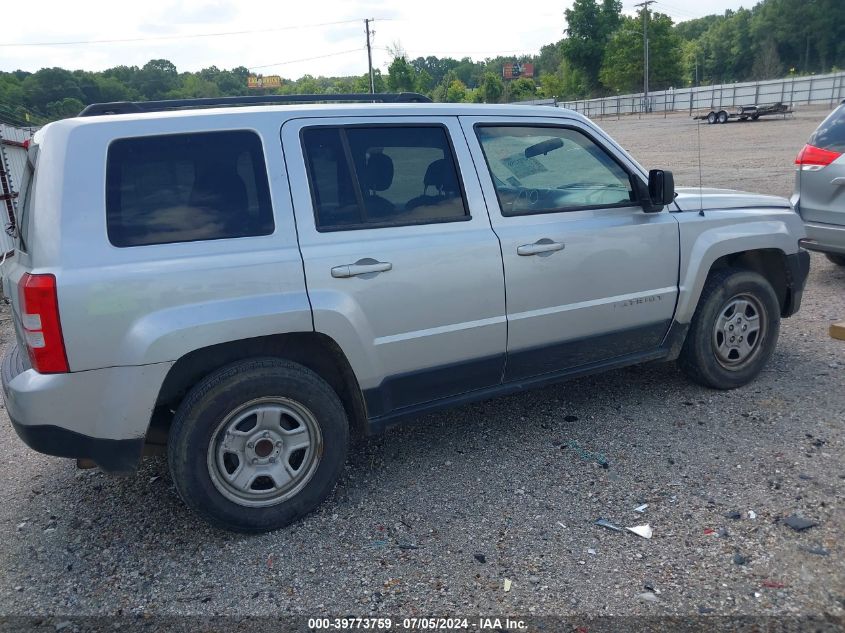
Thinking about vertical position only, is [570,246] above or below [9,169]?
below

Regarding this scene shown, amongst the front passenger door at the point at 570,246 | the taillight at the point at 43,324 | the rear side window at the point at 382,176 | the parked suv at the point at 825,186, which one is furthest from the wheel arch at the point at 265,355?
the parked suv at the point at 825,186

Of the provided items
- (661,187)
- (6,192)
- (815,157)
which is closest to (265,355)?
(661,187)

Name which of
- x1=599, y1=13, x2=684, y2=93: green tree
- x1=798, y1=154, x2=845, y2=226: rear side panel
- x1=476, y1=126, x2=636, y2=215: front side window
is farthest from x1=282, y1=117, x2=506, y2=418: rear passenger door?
x1=599, y1=13, x2=684, y2=93: green tree

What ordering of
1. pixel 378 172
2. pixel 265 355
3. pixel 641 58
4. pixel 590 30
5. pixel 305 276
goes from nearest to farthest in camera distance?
1. pixel 305 276
2. pixel 265 355
3. pixel 378 172
4. pixel 641 58
5. pixel 590 30

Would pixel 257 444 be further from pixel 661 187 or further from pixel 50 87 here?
pixel 50 87

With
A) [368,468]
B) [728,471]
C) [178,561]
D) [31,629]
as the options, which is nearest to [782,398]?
[728,471]

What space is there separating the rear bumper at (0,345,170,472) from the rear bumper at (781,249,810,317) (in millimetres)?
4127

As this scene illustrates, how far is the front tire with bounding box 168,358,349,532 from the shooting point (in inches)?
125

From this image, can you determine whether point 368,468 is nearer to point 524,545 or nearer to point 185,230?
point 524,545

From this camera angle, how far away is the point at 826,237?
6.74 m

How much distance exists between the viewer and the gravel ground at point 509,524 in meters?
2.90

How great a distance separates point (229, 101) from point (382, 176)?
35.8 inches

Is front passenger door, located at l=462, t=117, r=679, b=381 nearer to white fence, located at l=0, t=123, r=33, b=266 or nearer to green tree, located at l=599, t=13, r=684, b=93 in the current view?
white fence, located at l=0, t=123, r=33, b=266

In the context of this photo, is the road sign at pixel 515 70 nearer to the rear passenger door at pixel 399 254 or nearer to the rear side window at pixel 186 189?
the rear passenger door at pixel 399 254
